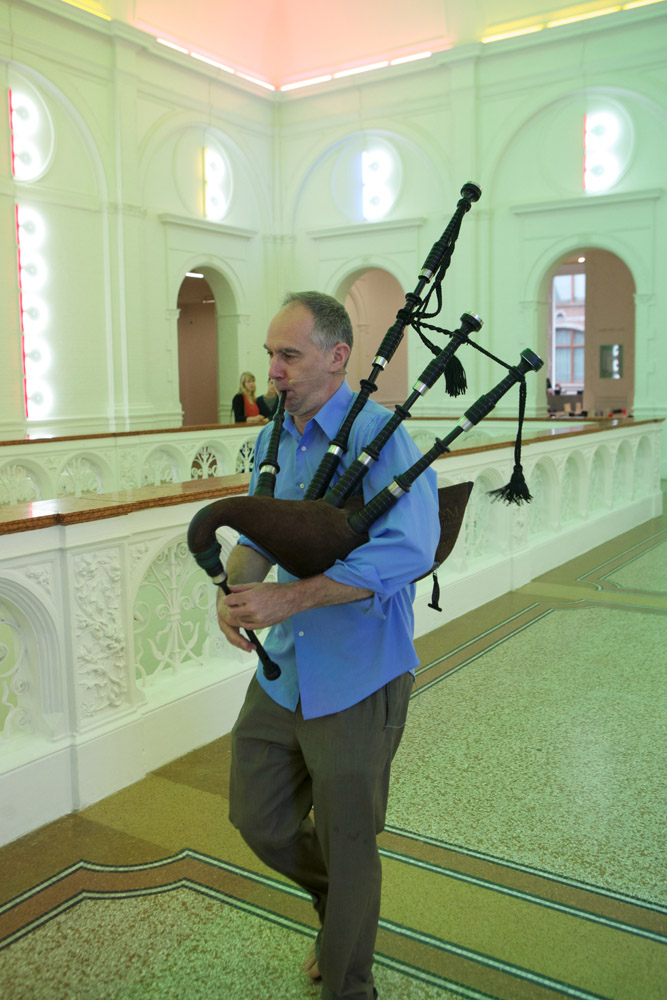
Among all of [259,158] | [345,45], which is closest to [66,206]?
[259,158]

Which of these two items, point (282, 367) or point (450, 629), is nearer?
point (282, 367)

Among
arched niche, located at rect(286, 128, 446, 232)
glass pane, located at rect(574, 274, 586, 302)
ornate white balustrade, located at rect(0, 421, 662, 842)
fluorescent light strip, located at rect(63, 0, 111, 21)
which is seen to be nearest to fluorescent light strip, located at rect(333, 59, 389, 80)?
arched niche, located at rect(286, 128, 446, 232)

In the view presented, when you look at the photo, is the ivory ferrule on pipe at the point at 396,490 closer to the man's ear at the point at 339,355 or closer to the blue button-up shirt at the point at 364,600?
the blue button-up shirt at the point at 364,600

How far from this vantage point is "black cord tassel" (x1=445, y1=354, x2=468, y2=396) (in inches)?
94.2

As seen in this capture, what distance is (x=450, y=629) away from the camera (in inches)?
248

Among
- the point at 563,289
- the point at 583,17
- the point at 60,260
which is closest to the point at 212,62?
the point at 60,260

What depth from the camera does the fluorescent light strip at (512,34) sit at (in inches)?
613

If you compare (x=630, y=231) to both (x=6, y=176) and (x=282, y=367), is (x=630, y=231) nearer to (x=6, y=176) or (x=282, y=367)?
(x=6, y=176)

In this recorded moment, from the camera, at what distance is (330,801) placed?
7.14 ft

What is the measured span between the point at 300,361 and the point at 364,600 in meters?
0.61

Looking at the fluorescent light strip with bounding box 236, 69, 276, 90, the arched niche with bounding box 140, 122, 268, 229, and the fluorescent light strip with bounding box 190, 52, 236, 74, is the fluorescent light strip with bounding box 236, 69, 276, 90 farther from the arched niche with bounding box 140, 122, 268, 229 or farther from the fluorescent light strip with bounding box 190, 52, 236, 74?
the arched niche with bounding box 140, 122, 268, 229

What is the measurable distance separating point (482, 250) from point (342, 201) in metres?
3.20

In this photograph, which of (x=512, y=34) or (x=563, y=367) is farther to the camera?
(x=563, y=367)

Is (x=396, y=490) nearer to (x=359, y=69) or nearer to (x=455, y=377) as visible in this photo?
(x=455, y=377)
